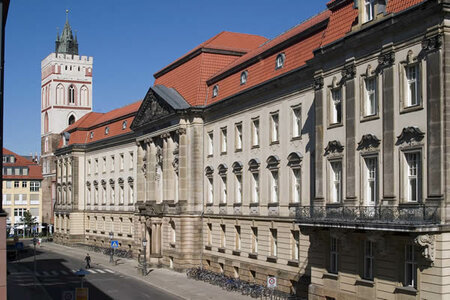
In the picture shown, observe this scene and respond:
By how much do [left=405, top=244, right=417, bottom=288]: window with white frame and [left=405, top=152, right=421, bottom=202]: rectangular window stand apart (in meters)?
2.05

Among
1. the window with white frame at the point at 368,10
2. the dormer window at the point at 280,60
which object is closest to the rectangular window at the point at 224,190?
the dormer window at the point at 280,60

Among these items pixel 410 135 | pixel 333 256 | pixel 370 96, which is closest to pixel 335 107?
Result: pixel 370 96

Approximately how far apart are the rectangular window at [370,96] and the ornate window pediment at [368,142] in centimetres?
106

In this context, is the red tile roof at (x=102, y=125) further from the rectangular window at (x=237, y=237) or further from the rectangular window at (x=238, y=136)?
the rectangular window at (x=237, y=237)

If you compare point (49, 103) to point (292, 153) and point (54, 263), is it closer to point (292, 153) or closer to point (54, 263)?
point (54, 263)

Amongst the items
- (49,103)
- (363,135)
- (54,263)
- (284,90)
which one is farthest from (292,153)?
(49,103)

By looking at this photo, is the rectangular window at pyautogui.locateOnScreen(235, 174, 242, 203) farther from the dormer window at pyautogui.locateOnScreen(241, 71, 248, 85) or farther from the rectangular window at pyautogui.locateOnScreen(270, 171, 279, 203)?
the dormer window at pyautogui.locateOnScreen(241, 71, 248, 85)

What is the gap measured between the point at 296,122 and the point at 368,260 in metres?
13.3

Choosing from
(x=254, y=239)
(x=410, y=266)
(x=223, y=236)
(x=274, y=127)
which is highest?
(x=274, y=127)

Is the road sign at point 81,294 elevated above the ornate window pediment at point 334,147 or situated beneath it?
situated beneath

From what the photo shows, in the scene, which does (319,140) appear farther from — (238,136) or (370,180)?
(238,136)

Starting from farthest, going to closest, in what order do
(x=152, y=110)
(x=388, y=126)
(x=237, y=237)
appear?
(x=152, y=110), (x=237, y=237), (x=388, y=126)

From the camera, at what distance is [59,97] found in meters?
124

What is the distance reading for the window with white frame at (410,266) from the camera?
28.1m
